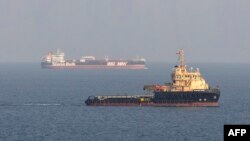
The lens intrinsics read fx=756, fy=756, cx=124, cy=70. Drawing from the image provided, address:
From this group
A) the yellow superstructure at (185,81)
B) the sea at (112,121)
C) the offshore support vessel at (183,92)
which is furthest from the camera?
the yellow superstructure at (185,81)

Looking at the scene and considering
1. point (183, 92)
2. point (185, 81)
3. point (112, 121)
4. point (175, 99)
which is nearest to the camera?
point (112, 121)

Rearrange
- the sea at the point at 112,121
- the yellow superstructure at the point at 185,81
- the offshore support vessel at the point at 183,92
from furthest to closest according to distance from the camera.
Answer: the yellow superstructure at the point at 185,81
the offshore support vessel at the point at 183,92
the sea at the point at 112,121

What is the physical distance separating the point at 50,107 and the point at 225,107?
95.2 ft

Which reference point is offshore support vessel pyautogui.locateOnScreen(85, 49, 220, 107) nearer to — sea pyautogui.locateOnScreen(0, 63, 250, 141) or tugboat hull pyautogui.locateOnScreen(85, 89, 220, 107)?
tugboat hull pyautogui.locateOnScreen(85, 89, 220, 107)

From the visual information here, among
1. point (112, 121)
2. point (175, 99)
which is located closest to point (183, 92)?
point (175, 99)

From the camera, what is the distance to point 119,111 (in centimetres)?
11600

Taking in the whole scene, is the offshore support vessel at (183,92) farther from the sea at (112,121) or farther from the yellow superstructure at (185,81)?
the sea at (112,121)

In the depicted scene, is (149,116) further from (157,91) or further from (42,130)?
(42,130)

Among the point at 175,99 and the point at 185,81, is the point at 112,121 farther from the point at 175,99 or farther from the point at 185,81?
the point at 185,81

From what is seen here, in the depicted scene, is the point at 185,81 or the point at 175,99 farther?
the point at 185,81

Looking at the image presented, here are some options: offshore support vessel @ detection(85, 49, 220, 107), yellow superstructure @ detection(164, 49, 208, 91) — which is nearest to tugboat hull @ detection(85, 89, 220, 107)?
offshore support vessel @ detection(85, 49, 220, 107)

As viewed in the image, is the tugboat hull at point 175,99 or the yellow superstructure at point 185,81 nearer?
the tugboat hull at point 175,99

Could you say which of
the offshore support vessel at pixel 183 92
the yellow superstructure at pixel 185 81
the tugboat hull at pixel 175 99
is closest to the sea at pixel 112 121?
the tugboat hull at pixel 175 99

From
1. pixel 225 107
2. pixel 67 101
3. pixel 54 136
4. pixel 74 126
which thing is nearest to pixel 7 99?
pixel 67 101
